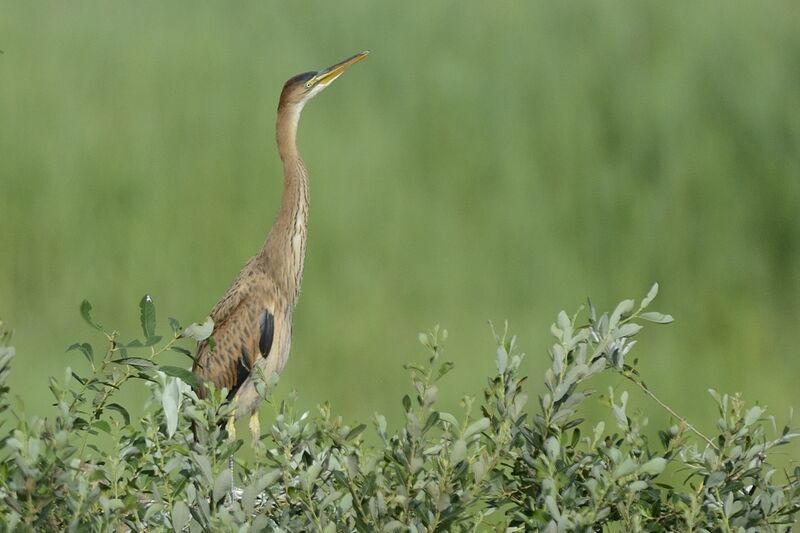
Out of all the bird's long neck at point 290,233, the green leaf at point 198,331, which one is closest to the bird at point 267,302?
the bird's long neck at point 290,233

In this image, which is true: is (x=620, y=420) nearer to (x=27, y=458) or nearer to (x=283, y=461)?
(x=283, y=461)

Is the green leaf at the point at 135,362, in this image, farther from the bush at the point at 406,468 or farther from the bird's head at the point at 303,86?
the bird's head at the point at 303,86

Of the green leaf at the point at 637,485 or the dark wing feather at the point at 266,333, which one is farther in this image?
the dark wing feather at the point at 266,333

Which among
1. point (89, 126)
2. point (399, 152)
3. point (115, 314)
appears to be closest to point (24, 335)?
point (115, 314)

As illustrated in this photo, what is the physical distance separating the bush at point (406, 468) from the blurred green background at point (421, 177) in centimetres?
432

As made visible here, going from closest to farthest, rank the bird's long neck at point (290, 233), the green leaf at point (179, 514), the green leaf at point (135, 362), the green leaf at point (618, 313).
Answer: the green leaf at point (179, 514)
the green leaf at point (135, 362)
the green leaf at point (618, 313)
the bird's long neck at point (290, 233)

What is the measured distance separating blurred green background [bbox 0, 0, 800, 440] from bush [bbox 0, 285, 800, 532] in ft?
14.2

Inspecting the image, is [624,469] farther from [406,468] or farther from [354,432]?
[354,432]

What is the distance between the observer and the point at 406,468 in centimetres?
223

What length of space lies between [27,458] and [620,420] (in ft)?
3.41

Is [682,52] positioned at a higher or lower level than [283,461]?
higher

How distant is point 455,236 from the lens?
800cm

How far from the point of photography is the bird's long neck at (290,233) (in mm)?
4945

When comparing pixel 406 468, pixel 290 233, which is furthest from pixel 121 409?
pixel 290 233
